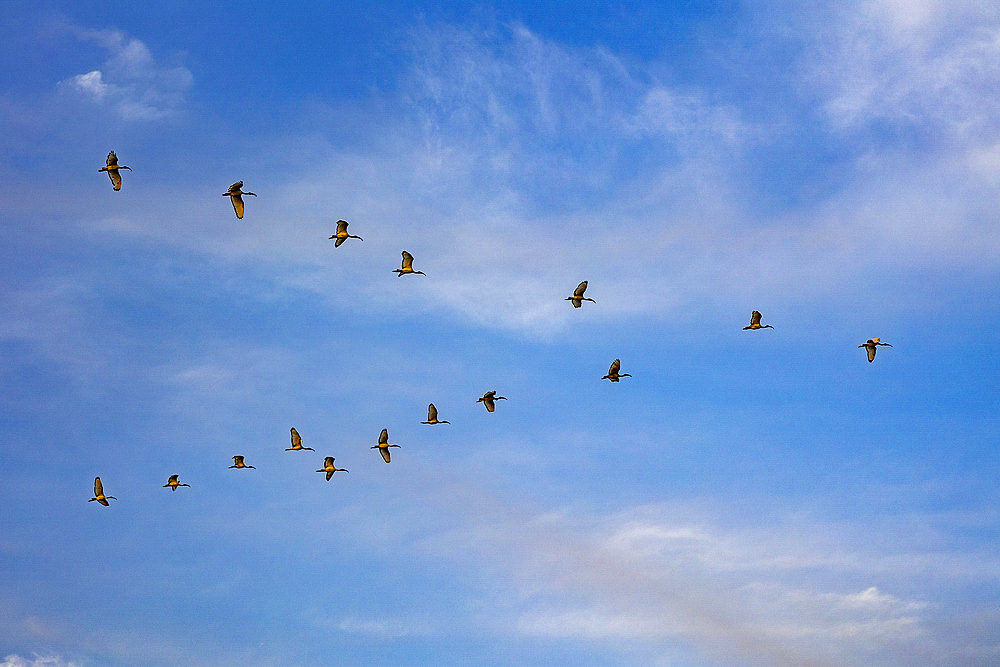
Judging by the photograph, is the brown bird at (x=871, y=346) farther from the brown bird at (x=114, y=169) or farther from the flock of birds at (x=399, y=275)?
the brown bird at (x=114, y=169)

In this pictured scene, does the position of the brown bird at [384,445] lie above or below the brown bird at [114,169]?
below

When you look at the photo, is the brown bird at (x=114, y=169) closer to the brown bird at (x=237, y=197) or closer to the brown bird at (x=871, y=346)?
the brown bird at (x=237, y=197)

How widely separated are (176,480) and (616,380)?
50261 mm

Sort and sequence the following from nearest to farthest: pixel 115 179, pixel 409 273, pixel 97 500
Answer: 1. pixel 115 179
2. pixel 409 273
3. pixel 97 500

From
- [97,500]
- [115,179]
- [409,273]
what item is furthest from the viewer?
[97,500]

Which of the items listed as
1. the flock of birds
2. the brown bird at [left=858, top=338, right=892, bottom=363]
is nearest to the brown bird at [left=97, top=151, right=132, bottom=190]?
the flock of birds

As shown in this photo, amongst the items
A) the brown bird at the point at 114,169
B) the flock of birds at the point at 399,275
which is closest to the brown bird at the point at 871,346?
the flock of birds at the point at 399,275

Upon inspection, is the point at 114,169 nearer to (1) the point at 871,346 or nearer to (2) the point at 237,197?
(2) the point at 237,197

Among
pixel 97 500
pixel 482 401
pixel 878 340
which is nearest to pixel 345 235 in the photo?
pixel 482 401

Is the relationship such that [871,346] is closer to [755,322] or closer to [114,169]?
[755,322]

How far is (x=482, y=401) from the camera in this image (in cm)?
13400

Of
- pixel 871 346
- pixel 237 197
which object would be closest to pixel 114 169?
pixel 237 197

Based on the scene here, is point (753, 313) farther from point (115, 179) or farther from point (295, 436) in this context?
point (115, 179)

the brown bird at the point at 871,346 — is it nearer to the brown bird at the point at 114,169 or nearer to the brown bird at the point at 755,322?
the brown bird at the point at 755,322
